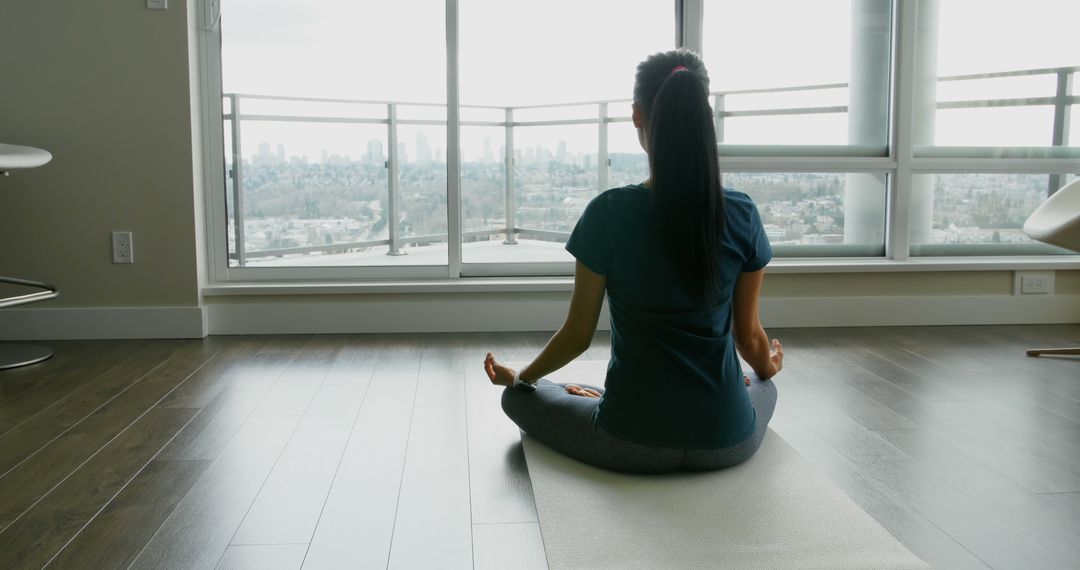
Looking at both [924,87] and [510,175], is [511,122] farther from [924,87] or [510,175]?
[924,87]

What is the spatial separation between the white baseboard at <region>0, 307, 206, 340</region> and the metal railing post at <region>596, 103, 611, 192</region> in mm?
→ 1785

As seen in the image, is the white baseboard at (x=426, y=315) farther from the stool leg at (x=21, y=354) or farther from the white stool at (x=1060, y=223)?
the white stool at (x=1060, y=223)

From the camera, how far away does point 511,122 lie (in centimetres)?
405

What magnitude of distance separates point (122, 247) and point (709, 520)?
2.88 m

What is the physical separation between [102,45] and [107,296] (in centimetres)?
98

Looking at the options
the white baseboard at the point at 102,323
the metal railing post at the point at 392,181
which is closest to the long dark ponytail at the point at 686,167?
the metal railing post at the point at 392,181

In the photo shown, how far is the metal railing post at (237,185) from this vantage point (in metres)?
3.88

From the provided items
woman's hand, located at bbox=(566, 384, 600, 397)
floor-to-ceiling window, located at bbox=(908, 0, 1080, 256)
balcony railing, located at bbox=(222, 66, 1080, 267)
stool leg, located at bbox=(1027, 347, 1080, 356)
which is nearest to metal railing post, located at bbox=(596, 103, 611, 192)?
balcony railing, located at bbox=(222, 66, 1080, 267)

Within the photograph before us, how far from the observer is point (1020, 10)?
4.09 metres

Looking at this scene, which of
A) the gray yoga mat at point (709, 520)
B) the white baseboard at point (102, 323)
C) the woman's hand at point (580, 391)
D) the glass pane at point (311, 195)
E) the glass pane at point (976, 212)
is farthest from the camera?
the glass pane at point (976, 212)

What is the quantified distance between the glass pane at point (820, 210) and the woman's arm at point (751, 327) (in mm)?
2092

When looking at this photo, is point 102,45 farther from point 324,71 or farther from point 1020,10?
point 1020,10

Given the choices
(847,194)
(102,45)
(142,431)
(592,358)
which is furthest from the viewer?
(847,194)

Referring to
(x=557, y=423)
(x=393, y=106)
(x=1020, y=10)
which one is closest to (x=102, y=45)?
(x=393, y=106)
